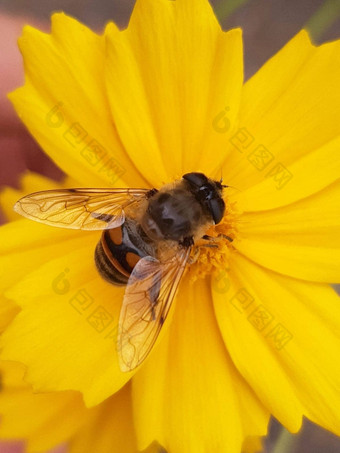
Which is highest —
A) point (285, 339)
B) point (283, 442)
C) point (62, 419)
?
point (62, 419)

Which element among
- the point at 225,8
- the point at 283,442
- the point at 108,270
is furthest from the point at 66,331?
the point at 225,8

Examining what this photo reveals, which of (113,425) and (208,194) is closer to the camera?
(208,194)

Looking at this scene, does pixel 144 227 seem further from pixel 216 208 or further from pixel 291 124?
pixel 291 124

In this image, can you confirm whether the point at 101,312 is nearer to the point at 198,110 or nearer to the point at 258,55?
the point at 198,110

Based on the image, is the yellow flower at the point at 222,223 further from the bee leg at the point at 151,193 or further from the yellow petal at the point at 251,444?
the yellow petal at the point at 251,444

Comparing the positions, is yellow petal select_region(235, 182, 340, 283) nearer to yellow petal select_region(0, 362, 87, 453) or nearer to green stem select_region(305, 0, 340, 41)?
yellow petal select_region(0, 362, 87, 453)

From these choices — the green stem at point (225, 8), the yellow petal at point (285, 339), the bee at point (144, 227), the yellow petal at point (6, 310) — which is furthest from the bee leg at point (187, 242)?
the green stem at point (225, 8)

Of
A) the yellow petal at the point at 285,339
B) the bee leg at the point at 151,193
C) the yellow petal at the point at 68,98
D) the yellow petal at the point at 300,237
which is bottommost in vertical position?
the yellow petal at the point at 285,339
